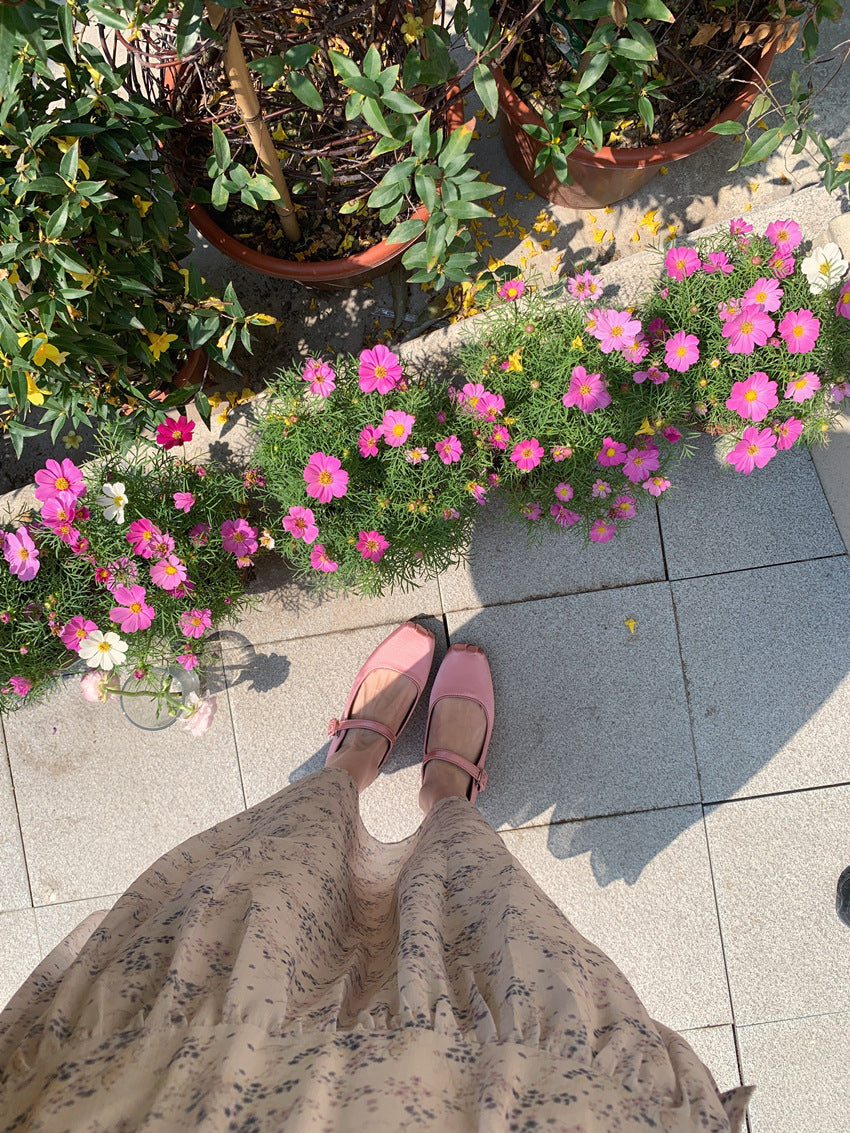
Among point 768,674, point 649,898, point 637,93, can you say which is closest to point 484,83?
point 637,93

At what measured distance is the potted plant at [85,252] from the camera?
1229 millimetres

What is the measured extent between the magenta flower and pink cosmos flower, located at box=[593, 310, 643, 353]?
3.74ft

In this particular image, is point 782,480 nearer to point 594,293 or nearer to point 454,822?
point 594,293

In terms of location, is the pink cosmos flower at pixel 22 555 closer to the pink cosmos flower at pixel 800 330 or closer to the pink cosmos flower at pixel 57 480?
the pink cosmos flower at pixel 57 480

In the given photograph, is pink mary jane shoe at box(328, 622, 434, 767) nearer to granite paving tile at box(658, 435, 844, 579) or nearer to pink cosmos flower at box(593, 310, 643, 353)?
granite paving tile at box(658, 435, 844, 579)

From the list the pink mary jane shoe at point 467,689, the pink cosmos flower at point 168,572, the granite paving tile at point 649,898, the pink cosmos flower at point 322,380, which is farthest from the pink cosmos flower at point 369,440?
the granite paving tile at point 649,898

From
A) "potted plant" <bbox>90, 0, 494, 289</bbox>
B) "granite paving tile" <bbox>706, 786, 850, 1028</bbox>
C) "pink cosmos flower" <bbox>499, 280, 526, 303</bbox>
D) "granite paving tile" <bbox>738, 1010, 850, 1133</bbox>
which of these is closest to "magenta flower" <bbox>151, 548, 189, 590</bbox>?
"potted plant" <bbox>90, 0, 494, 289</bbox>

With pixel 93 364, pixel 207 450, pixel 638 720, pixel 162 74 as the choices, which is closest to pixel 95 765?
pixel 207 450

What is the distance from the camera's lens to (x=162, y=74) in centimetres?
167

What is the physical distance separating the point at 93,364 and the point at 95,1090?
4.56 ft

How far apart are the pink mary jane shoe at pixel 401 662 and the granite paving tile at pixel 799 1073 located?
4.36 feet

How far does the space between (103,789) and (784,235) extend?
241cm

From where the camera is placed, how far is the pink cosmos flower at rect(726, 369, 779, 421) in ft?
5.56

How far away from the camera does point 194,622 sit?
69.8 inches
